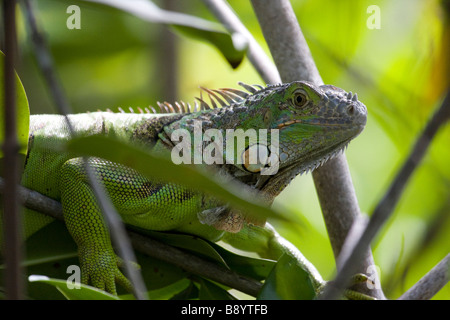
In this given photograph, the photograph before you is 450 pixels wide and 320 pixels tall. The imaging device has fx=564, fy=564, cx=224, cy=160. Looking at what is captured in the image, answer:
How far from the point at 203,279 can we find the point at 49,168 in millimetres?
1098

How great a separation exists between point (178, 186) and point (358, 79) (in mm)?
1193

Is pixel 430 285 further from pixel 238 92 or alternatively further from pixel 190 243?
pixel 238 92

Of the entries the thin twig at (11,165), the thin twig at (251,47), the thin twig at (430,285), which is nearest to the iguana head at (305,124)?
the thin twig at (251,47)

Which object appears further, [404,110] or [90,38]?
[90,38]

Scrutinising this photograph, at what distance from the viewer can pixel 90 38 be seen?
7117 millimetres

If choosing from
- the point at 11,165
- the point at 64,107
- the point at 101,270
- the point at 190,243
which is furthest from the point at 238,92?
the point at 11,165

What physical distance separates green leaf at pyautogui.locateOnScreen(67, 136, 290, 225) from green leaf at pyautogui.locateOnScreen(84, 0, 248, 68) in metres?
0.47

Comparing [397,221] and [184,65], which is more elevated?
[184,65]

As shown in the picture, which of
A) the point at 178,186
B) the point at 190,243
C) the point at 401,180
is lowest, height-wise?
the point at 190,243

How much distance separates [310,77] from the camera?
3.40 meters

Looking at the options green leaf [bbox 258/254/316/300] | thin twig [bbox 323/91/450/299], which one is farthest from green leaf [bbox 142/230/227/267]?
thin twig [bbox 323/91/450/299]

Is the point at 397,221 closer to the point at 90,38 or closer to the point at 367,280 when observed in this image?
the point at 367,280
